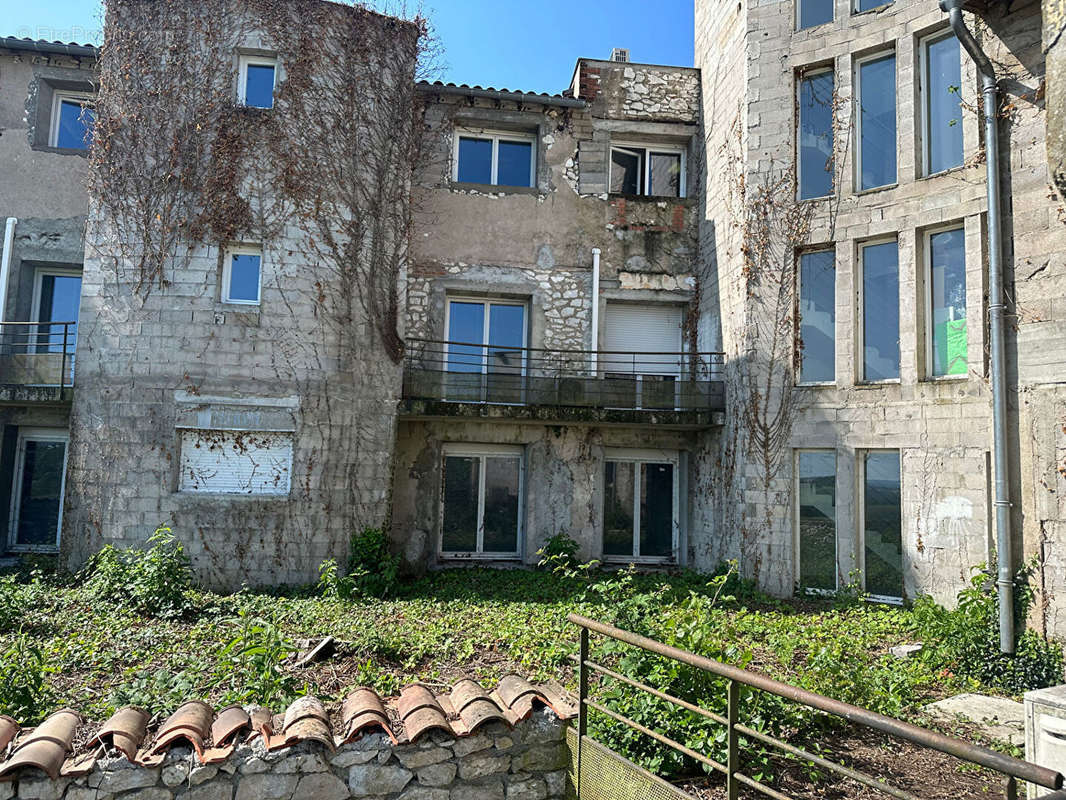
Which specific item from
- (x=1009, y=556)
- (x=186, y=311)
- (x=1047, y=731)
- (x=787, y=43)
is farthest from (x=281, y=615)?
(x=787, y=43)

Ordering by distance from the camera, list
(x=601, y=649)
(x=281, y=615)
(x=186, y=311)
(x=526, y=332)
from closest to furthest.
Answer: (x=601, y=649) → (x=281, y=615) → (x=186, y=311) → (x=526, y=332)

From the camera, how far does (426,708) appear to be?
A: 4.54 meters

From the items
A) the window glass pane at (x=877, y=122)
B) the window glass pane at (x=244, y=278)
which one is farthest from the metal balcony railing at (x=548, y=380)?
the window glass pane at (x=877, y=122)

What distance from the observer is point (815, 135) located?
10.2m

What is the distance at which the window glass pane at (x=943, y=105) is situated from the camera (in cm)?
870

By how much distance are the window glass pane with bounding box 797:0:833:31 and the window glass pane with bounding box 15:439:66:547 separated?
1322 cm

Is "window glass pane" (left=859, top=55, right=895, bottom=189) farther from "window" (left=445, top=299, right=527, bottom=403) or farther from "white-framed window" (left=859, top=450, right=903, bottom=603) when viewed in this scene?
"window" (left=445, top=299, right=527, bottom=403)

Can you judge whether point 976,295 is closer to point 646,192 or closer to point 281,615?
point 646,192

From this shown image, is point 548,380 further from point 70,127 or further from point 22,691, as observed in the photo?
point 70,127

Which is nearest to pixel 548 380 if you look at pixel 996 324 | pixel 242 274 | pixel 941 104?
pixel 242 274

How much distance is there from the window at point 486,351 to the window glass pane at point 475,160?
87.9 inches

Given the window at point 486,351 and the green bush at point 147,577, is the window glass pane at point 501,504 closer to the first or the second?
the window at point 486,351

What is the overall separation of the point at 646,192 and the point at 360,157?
5237 millimetres

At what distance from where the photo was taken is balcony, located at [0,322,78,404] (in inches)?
397
